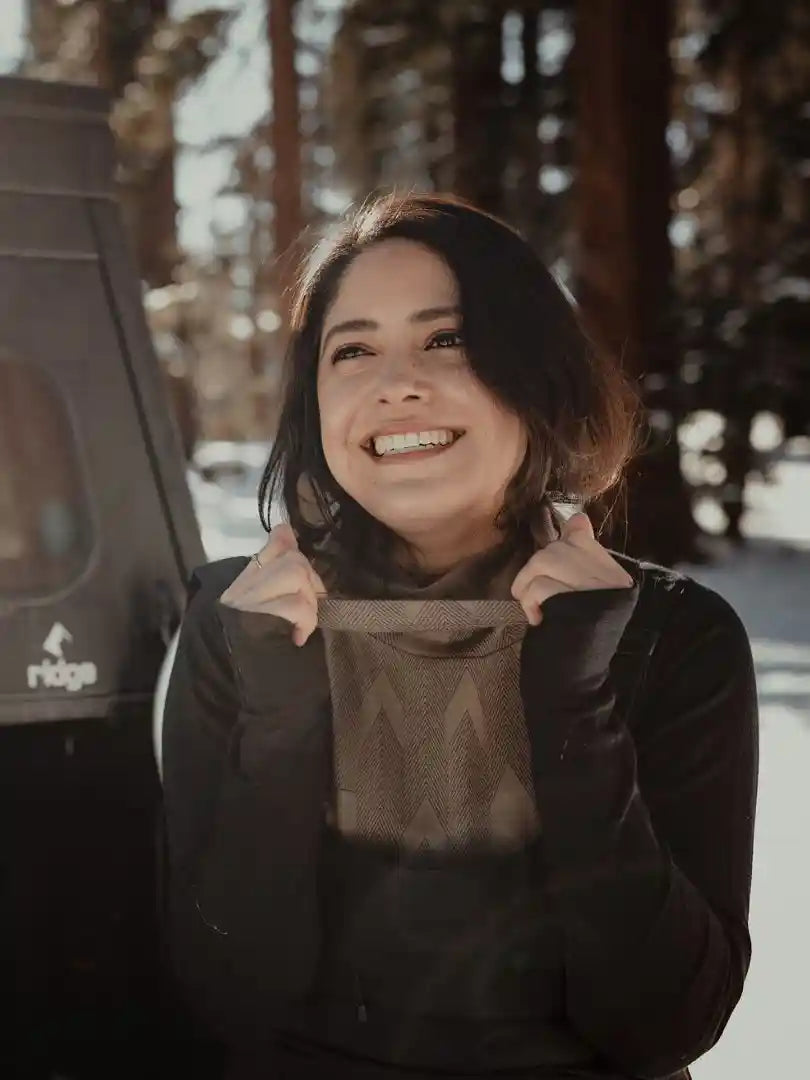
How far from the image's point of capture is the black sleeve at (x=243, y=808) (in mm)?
1361

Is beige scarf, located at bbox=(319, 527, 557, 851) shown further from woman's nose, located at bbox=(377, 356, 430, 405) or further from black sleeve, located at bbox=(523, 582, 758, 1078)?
woman's nose, located at bbox=(377, 356, 430, 405)

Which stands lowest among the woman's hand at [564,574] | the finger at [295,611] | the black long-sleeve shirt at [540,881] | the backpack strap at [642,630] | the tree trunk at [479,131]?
the black long-sleeve shirt at [540,881]

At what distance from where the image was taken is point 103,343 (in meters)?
1.84

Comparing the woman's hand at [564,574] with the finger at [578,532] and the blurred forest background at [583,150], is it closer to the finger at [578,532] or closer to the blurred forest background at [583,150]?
the finger at [578,532]

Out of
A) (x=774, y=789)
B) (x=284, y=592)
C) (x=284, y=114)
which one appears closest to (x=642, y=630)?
(x=284, y=592)

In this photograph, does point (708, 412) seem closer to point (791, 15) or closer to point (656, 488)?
point (656, 488)

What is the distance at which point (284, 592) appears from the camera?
4.38ft

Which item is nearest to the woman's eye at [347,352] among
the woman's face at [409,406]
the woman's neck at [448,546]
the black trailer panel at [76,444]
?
the woman's face at [409,406]

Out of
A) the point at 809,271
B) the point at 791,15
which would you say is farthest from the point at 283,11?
the point at 809,271

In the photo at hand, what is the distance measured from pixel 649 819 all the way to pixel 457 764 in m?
0.20

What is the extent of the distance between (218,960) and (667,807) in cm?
51

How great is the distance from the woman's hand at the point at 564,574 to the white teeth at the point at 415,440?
0.53 ft

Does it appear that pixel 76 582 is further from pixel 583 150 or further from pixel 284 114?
pixel 284 114

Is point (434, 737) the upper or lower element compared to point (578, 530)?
lower
